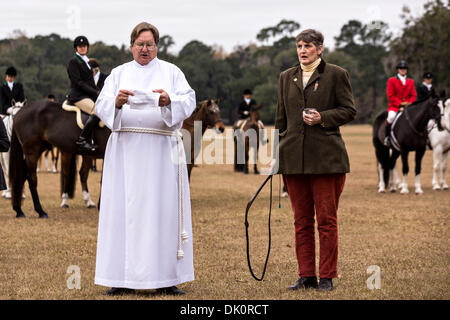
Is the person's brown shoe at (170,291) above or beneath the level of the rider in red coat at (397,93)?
beneath

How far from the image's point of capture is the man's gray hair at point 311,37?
20.5 feet

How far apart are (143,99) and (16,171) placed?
25.2 ft

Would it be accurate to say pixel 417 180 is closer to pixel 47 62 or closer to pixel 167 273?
pixel 167 273

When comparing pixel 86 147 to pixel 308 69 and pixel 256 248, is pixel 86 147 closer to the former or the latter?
pixel 256 248

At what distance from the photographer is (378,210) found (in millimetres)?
13883

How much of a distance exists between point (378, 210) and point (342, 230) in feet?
9.90

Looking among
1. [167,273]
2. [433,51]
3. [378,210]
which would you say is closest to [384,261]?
[167,273]

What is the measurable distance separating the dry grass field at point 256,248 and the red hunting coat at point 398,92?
2.33m

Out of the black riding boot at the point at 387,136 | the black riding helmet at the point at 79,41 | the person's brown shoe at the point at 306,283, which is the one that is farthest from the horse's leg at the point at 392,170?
the person's brown shoe at the point at 306,283

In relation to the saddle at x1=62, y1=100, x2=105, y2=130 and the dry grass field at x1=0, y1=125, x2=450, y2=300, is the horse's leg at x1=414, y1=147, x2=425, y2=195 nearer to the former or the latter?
the dry grass field at x1=0, y1=125, x2=450, y2=300

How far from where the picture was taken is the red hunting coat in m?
17.7

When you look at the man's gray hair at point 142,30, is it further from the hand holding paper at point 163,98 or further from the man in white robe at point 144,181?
the hand holding paper at point 163,98

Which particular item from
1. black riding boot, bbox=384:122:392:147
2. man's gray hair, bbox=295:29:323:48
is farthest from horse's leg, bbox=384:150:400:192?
man's gray hair, bbox=295:29:323:48
